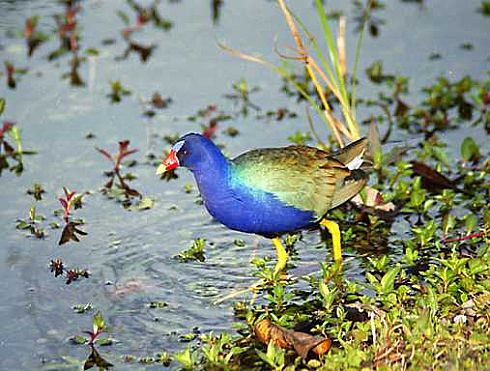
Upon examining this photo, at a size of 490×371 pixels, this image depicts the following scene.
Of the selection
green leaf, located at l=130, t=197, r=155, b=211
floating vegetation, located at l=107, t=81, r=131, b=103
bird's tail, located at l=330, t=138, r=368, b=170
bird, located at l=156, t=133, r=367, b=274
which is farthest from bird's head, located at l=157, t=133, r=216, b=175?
floating vegetation, located at l=107, t=81, r=131, b=103

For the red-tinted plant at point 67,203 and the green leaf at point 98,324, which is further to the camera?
the red-tinted plant at point 67,203

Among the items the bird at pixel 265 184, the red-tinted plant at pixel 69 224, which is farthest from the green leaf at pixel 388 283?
the red-tinted plant at pixel 69 224

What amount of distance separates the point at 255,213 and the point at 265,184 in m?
0.13

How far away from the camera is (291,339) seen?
4.39m

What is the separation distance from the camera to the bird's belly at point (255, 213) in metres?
4.79

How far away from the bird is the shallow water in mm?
381

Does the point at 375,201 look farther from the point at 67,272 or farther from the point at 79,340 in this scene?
the point at 79,340

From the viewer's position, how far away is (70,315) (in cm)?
486

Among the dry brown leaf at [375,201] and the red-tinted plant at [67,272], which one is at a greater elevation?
the dry brown leaf at [375,201]

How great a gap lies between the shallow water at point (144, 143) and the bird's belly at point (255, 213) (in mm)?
373

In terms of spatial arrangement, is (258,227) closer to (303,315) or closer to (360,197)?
(303,315)

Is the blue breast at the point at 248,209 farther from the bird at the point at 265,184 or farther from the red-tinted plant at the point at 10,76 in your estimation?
the red-tinted plant at the point at 10,76

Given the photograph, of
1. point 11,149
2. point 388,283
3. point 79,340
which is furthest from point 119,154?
point 388,283

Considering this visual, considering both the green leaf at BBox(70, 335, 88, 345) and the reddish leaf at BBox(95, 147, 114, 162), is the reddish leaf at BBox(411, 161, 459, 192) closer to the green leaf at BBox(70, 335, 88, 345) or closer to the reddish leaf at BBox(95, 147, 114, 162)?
the reddish leaf at BBox(95, 147, 114, 162)
